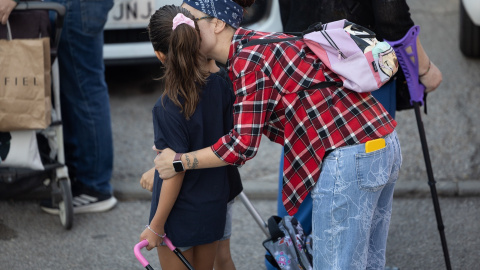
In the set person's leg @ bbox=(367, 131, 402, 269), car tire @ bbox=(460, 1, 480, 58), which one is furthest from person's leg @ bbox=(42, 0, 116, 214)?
car tire @ bbox=(460, 1, 480, 58)

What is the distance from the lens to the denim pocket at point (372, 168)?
2.50 metres

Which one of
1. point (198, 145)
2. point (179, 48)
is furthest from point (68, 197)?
point (179, 48)

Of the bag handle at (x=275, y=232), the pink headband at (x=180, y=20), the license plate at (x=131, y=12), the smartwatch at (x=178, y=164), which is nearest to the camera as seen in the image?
the pink headband at (x=180, y=20)

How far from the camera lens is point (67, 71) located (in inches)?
165

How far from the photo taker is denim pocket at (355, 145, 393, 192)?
2.50 meters

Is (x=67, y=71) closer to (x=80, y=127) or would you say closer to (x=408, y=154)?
(x=80, y=127)

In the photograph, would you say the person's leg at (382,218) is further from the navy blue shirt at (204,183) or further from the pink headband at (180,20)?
the pink headband at (180,20)

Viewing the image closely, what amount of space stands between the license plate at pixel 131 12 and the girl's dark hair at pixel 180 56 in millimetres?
2956

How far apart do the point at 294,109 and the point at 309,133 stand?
10 cm

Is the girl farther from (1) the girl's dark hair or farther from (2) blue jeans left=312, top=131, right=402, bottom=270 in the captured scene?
(2) blue jeans left=312, top=131, right=402, bottom=270

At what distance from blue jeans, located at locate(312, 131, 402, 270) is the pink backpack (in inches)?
8.8

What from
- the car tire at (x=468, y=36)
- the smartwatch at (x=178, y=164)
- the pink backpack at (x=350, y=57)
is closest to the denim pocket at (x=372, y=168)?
the pink backpack at (x=350, y=57)

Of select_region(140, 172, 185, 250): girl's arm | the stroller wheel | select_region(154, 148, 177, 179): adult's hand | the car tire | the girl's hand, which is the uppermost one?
select_region(154, 148, 177, 179): adult's hand

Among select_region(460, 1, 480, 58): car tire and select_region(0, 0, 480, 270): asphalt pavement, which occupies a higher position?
select_region(460, 1, 480, 58): car tire
